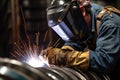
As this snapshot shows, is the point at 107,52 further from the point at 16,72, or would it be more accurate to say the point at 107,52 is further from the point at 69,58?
the point at 16,72

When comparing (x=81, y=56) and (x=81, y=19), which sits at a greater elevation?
(x=81, y=19)

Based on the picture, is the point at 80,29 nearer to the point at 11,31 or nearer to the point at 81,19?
the point at 81,19

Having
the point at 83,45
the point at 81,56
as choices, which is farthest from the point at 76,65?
the point at 83,45

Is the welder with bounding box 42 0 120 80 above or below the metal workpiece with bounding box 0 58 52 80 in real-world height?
above

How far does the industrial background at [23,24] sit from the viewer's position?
5.68 metres

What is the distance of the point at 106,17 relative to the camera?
2521 mm

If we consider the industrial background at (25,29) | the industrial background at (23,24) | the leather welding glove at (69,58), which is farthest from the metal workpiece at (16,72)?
the industrial background at (23,24)

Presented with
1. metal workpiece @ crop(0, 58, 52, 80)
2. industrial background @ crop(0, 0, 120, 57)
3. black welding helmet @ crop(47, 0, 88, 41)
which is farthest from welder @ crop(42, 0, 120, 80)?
industrial background @ crop(0, 0, 120, 57)

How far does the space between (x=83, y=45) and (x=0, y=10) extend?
290 centimetres

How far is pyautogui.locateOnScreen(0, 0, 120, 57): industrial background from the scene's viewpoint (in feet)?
18.6

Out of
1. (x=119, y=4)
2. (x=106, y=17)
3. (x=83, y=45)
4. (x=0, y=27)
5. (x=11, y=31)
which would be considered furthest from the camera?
(x=11, y=31)

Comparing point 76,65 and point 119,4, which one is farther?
point 119,4

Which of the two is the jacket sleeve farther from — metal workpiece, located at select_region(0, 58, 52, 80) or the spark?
metal workpiece, located at select_region(0, 58, 52, 80)

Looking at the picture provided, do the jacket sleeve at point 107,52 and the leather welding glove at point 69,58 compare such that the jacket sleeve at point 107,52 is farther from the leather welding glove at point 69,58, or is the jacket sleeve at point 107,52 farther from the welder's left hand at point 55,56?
the welder's left hand at point 55,56
